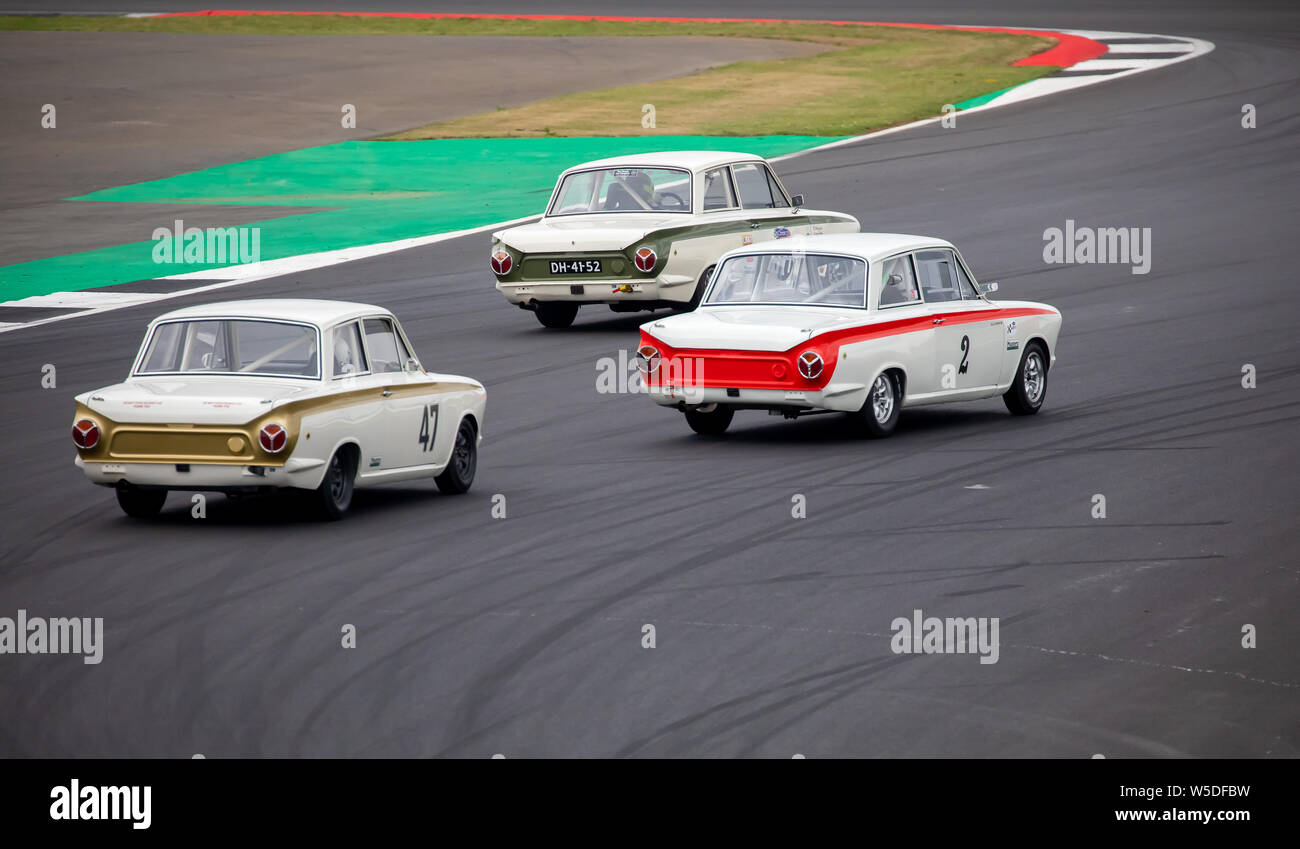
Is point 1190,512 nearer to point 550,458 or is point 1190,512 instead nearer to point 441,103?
point 550,458

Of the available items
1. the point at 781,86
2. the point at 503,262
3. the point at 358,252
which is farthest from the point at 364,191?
the point at 503,262

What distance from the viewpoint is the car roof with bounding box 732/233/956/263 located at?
47.9ft

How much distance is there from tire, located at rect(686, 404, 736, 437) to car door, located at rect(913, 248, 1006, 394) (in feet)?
5.54

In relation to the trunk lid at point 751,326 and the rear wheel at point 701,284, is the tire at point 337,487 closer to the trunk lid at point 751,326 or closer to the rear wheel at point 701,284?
the trunk lid at point 751,326

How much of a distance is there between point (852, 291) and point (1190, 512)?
362 centimetres

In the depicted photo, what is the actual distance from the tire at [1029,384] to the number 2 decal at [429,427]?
203 inches

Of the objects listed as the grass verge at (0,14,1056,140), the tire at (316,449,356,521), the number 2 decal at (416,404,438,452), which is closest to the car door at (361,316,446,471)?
the number 2 decal at (416,404,438,452)

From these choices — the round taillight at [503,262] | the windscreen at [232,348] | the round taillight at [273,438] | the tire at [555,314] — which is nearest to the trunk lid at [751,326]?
the windscreen at [232,348]

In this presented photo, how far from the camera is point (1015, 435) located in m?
14.4

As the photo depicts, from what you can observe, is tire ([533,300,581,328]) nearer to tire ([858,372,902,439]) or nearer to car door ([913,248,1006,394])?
car door ([913,248,1006,394])

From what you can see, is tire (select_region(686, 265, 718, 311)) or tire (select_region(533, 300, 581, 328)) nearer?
tire (select_region(686, 265, 718, 311))

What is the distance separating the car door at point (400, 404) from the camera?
11938 mm

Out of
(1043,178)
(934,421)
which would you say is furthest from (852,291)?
(1043,178)

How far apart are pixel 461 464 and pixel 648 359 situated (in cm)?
207
